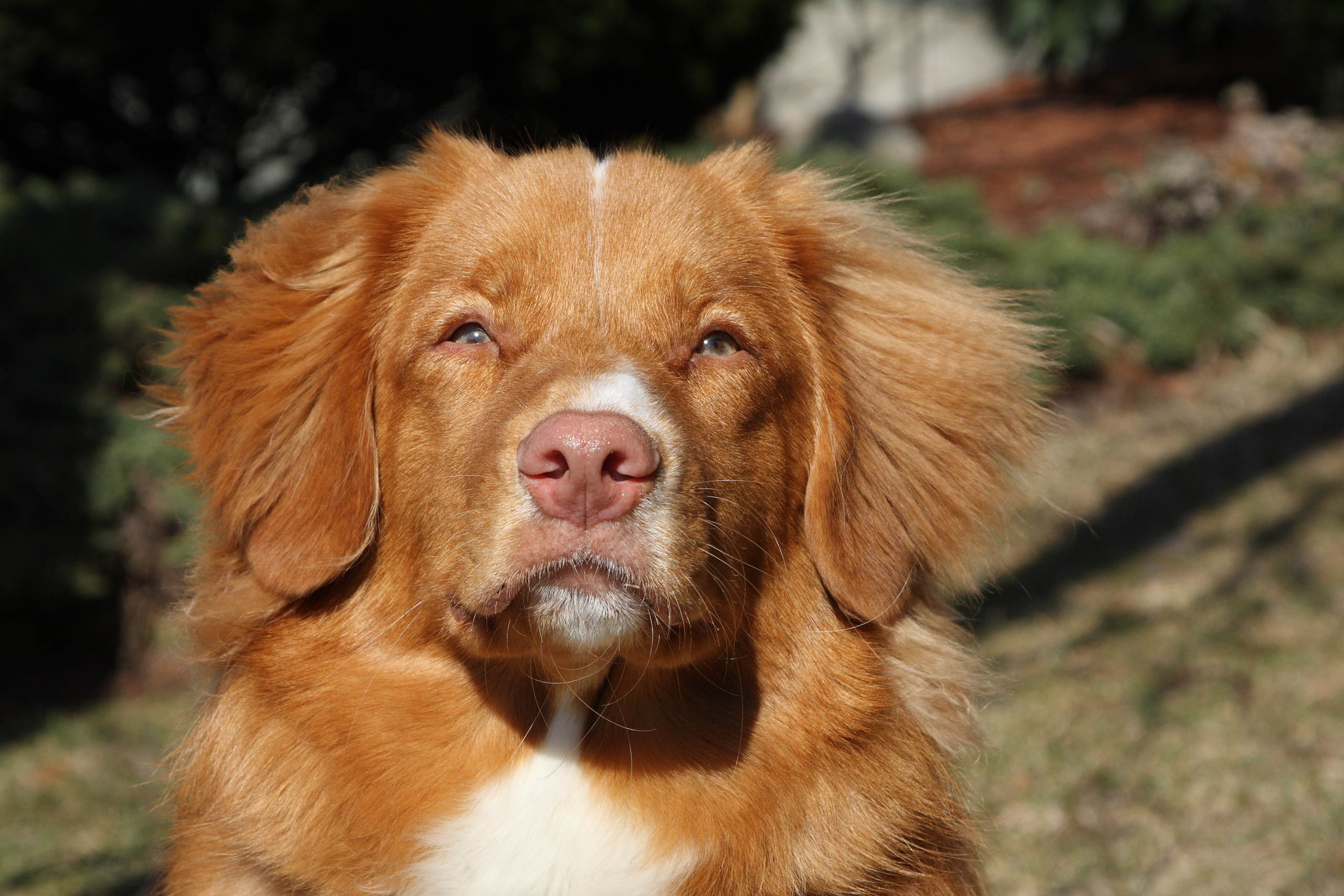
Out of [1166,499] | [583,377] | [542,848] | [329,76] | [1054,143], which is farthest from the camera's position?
[1054,143]

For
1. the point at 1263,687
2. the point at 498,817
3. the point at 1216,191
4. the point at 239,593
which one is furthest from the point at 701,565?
the point at 1216,191

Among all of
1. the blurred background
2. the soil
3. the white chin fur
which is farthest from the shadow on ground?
the white chin fur

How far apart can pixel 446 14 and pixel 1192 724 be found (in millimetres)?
6899

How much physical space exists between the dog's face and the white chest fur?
1.28 feet

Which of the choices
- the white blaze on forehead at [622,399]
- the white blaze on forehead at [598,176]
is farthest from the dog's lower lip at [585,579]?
the white blaze on forehead at [598,176]

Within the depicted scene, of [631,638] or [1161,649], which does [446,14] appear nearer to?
[1161,649]

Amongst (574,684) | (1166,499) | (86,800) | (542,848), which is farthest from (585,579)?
(1166,499)

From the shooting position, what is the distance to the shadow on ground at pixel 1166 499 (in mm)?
7348

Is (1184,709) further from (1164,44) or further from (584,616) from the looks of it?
(1164,44)

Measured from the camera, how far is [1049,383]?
433cm

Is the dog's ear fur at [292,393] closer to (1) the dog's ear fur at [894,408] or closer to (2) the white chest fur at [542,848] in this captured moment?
(2) the white chest fur at [542,848]

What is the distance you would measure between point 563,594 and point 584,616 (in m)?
0.06

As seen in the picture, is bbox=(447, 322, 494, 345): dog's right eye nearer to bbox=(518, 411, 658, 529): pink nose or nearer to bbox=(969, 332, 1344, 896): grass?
bbox=(518, 411, 658, 529): pink nose

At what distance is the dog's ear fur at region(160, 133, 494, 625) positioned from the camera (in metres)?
2.96
